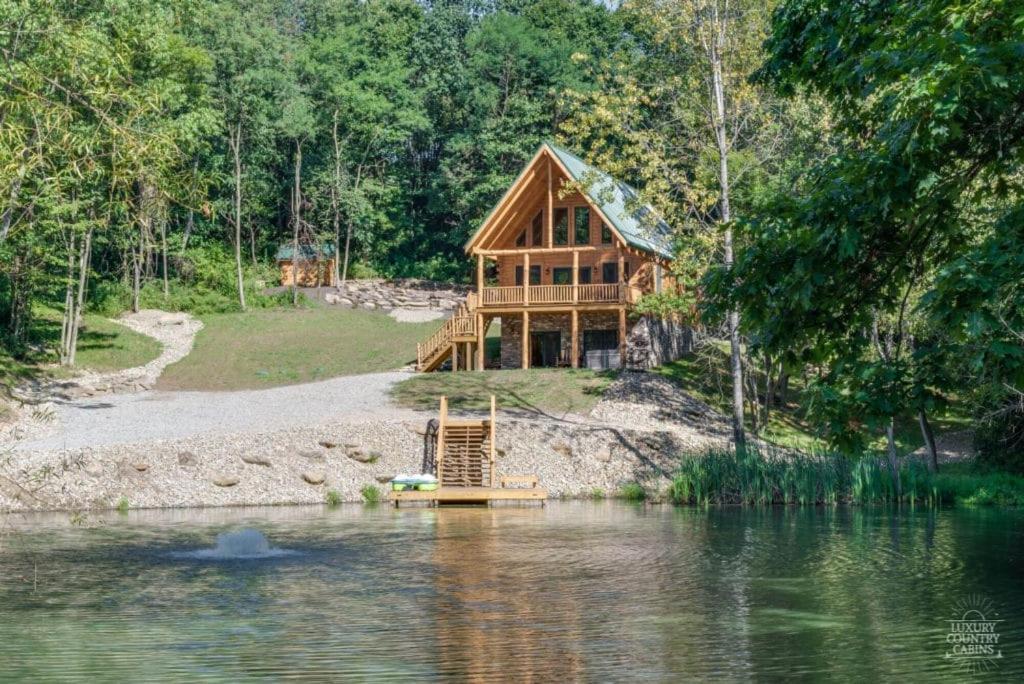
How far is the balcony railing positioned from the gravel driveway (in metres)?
5.20

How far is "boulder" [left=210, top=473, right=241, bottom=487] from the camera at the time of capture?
2798 cm

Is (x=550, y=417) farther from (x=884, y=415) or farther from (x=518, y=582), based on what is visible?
(x=884, y=415)

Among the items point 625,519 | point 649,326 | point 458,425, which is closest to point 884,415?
point 625,519

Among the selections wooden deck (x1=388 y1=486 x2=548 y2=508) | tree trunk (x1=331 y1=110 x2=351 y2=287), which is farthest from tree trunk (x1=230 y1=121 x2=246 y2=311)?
wooden deck (x1=388 y1=486 x2=548 y2=508)

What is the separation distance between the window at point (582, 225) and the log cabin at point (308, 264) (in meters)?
23.5

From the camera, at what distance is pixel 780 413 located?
39125mm

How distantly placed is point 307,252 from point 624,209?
36.7 m

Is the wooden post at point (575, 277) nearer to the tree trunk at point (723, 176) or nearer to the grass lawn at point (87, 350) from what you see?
the tree trunk at point (723, 176)

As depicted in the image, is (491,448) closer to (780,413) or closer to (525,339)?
(780,413)

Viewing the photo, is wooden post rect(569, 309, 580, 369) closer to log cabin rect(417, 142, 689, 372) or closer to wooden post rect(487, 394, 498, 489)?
log cabin rect(417, 142, 689, 372)

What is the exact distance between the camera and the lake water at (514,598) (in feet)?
33.1

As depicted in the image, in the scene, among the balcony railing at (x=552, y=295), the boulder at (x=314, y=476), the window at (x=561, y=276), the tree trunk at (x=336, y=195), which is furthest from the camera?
the tree trunk at (x=336, y=195)

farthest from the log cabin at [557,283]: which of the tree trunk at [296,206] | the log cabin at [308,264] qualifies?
the log cabin at [308,264]

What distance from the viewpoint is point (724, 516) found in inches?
939
